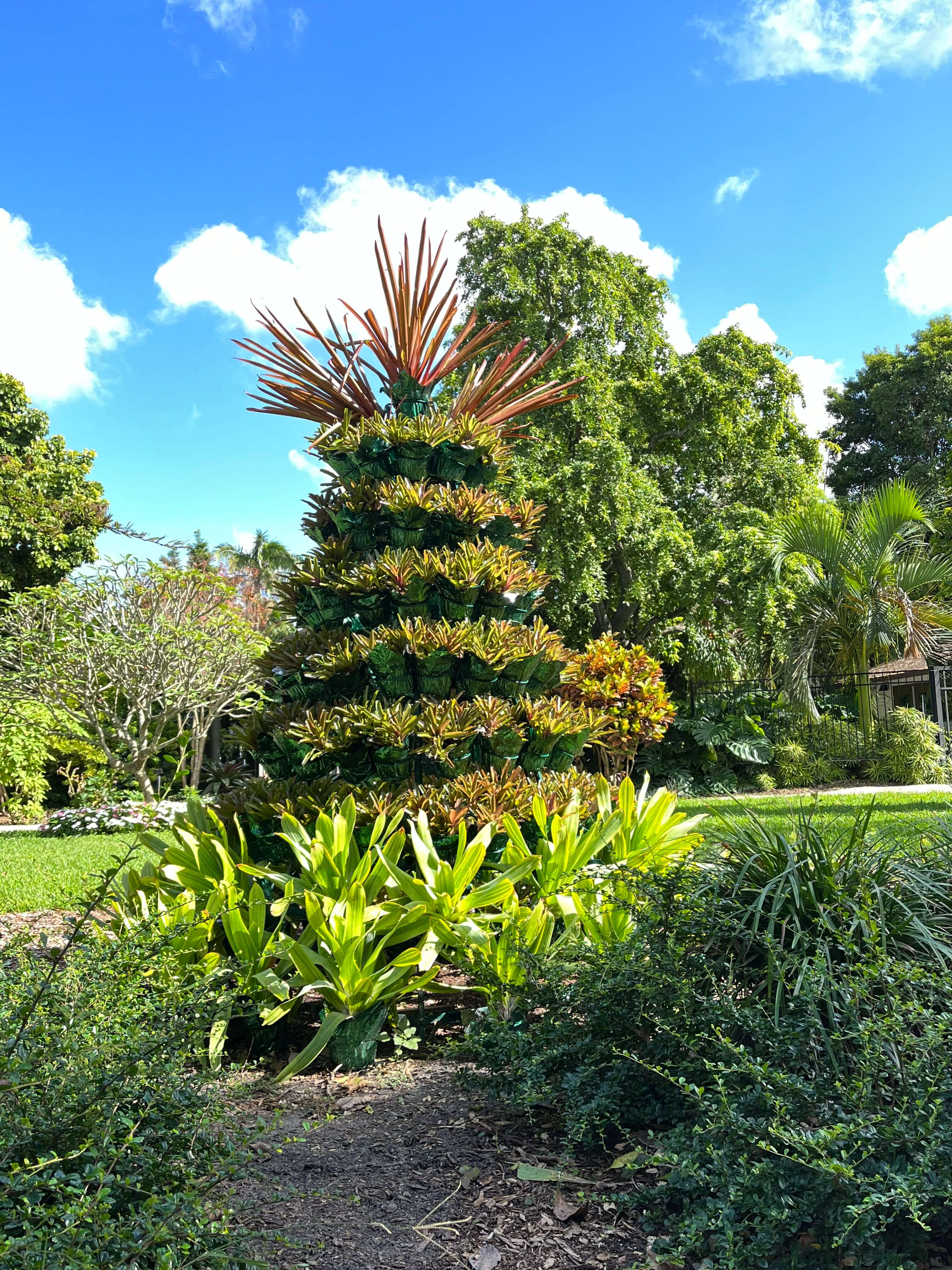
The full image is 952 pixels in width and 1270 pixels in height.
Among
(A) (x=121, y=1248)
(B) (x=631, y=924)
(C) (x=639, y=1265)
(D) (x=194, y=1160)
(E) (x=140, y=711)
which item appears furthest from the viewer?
(E) (x=140, y=711)

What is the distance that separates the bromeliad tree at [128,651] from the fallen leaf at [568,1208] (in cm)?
958

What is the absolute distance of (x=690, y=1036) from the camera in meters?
2.51

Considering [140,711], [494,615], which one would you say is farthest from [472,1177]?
[140,711]

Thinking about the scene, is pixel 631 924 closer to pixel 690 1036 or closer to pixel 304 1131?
pixel 690 1036

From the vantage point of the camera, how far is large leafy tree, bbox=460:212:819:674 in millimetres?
14008

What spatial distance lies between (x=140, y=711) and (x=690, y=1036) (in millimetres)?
10025

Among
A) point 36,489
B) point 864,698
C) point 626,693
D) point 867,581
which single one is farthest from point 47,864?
point 864,698

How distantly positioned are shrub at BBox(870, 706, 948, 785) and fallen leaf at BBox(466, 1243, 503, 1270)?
12114mm

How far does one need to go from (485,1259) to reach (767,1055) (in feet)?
3.12

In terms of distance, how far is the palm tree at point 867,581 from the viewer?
13.5 meters

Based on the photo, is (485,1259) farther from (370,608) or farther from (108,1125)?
(370,608)

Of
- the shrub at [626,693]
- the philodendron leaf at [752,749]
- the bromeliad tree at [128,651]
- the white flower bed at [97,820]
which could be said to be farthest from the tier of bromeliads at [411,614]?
the philodendron leaf at [752,749]

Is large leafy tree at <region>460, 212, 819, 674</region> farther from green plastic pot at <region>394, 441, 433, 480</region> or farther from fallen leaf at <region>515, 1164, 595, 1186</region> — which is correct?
fallen leaf at <region>515, 1164, 595, 1186</region>

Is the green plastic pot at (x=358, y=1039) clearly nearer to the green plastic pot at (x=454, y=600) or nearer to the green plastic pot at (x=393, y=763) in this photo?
the green plastic pot at (x=393, y=763)
